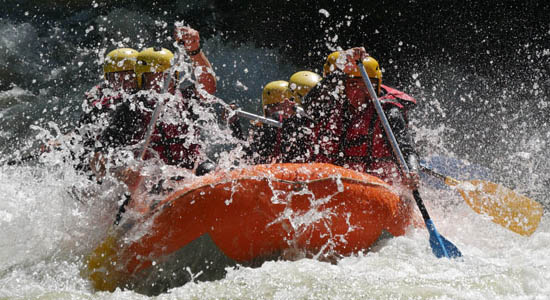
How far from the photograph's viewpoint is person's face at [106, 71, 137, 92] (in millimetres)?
3879

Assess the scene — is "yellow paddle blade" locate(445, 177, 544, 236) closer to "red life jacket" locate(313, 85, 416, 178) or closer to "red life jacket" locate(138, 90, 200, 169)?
"red life jacket" locate(313, 85, 416, 178)

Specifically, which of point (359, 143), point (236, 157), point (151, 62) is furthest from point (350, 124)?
point (151, 62)

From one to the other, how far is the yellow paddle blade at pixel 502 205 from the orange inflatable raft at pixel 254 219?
867 mm

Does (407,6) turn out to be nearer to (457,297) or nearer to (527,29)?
(527,29)

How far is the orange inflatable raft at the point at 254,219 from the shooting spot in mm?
2318

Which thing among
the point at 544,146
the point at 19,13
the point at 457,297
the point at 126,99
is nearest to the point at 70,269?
the point at 126,99

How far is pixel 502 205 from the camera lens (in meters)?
3.02

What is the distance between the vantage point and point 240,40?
828 cm

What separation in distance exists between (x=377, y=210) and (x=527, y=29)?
18.4ft

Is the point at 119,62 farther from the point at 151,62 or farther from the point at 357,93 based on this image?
the point at 357,93

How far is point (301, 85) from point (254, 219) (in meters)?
2.60

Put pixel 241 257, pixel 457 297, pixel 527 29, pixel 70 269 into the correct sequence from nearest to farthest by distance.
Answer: pixel 457 297 < pixel 241 257 < pixel 70 269 < pixel 527 29

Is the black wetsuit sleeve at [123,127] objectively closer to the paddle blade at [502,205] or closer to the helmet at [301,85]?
the helmet at [301,85]

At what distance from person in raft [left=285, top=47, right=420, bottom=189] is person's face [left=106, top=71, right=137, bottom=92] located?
4.31ft
